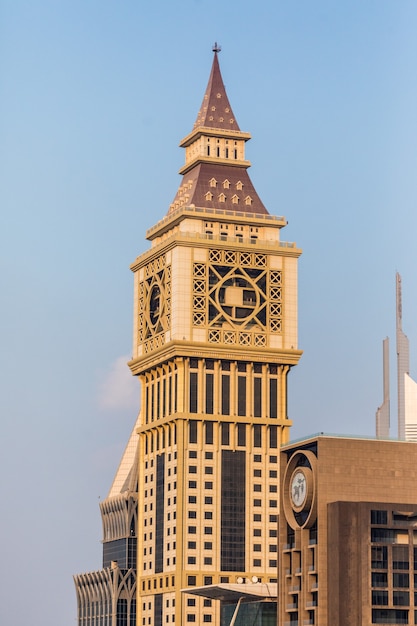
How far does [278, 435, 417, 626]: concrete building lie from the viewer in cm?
18338

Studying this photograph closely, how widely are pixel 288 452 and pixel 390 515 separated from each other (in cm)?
1722

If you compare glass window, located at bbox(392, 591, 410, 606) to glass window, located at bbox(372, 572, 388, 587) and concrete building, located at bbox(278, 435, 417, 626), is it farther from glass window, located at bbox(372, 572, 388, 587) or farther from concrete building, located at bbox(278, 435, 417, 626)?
glass window, located at bbox(372, 572, 388, 587)

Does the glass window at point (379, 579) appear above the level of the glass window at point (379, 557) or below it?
below

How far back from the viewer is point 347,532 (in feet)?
608

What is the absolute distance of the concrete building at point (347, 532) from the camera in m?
183

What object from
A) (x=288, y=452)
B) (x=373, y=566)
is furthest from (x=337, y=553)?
(x=288, y=452)

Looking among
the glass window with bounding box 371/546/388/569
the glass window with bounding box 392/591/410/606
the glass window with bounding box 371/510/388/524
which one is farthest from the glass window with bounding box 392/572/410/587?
the glass window with bounding box 371/510/388/524

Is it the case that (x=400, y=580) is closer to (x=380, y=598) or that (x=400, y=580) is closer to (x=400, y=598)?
(x=400, y=598)

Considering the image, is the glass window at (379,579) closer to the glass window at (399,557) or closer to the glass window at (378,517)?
the glass window at (399,557)

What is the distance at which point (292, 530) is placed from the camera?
196 metres

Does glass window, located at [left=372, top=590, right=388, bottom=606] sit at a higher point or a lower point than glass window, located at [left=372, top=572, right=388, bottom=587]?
lower

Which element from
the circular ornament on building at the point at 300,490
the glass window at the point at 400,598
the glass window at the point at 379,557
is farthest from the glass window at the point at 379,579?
the circular ornament on building at the point at 300,490

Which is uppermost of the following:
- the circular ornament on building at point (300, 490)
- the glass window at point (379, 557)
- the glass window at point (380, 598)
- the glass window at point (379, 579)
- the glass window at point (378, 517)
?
the circular ornament on building at point (300, 490)

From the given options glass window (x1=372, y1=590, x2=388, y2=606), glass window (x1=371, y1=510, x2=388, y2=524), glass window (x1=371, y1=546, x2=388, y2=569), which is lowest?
glass window (x1=372, y1=590, x2=388, y2=606)
